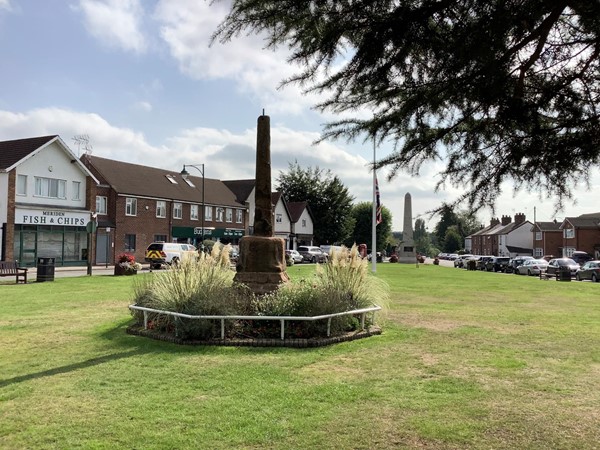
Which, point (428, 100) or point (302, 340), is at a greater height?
point (428, 100)

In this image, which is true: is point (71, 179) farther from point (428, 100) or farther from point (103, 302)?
point (428, 100)

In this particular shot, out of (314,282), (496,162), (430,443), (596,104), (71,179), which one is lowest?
(430,443)

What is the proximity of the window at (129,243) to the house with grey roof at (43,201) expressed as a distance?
4038 mm

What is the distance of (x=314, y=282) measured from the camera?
1129 cm

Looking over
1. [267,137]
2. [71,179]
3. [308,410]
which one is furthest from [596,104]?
[71,179]

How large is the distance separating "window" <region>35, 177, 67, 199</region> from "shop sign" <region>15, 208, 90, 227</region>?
4.25 feet

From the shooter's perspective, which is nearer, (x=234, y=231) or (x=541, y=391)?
(x=541, y=391)

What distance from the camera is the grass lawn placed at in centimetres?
470

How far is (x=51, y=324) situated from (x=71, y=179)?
31109mm

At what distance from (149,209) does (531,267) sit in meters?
33.3

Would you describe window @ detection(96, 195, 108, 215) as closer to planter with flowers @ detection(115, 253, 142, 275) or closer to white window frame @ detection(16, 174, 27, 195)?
white window frame @ detection(16, 174, 27, 195)

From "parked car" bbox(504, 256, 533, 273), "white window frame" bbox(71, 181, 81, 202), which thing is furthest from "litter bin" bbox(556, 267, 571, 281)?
"white window frame" bbox(71, 181, 81, 202)

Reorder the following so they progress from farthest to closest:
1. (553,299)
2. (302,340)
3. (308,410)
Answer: (553,299)
(302,340)
(308,410)

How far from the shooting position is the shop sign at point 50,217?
1373 inches
